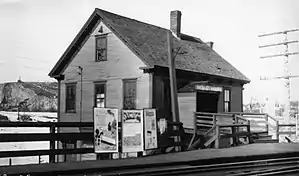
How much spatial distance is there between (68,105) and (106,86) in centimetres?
188

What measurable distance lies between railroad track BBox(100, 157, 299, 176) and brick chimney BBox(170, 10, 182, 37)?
10.4m

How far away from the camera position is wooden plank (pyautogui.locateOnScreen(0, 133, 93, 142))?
5.37 metres

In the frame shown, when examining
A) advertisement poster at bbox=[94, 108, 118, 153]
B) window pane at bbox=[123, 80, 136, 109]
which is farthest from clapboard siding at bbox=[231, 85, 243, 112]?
advertisement poster at bbox=[94, 108, 118, 153]

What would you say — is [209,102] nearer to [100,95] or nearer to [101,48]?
[100,95]

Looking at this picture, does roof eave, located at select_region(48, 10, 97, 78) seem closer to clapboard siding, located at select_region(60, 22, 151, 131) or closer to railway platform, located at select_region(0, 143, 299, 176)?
clapboard siding, located at select_region(60, 22, 151, 131)

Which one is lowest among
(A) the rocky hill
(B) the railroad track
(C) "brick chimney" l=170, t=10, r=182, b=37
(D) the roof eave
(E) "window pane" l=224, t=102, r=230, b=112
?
(B) the railroad track

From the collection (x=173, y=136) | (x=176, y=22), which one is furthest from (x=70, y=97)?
(x=173, y=136)

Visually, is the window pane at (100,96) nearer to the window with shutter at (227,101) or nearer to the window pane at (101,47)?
the window pane at (101,47)

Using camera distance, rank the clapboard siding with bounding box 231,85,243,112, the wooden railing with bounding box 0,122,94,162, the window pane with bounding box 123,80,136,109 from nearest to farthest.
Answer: the wooden railing with bounding box 0,122,94,162 < the window pane with bounding box 123,80,136,109 < the clapboard siding with bounding box 231,85,243,112

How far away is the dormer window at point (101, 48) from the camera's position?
569 inches

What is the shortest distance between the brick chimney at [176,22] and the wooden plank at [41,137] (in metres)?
10.6

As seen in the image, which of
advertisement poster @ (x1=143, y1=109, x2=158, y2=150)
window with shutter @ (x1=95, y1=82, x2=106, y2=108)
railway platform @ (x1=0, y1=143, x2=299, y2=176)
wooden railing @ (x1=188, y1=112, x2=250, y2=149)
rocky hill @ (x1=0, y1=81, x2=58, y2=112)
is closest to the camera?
railway platform @ (x1=0, y1=143, x2=299, y2=176)

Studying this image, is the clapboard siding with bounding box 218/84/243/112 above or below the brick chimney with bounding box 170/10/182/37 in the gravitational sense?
below

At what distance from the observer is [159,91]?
13.5 m
